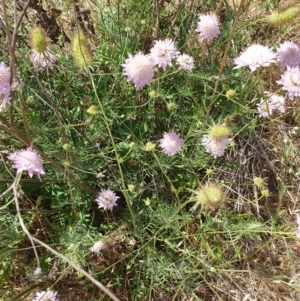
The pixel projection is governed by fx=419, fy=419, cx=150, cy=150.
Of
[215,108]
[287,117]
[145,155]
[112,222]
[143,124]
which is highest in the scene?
[287,117]

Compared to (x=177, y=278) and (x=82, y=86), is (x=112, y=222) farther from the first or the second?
(x=82, y=86)

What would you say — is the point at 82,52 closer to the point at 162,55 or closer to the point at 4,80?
the point at 4,80

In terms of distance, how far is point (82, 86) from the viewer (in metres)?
1.91

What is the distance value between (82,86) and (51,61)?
0.80 feet

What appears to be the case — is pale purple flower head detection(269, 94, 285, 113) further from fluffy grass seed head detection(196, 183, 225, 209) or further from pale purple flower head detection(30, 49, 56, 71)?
pale purple flower head detection(30, 49, 56, 71)

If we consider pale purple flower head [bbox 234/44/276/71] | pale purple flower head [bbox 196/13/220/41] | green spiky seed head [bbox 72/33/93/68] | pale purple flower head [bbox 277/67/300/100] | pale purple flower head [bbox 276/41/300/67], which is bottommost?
green spiky seed head [bbox 72/33/93/68]

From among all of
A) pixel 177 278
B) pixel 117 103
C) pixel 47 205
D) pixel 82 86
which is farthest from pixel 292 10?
pixel 47 205

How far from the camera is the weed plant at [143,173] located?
1657mm

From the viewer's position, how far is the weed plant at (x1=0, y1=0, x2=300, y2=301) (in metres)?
1.66

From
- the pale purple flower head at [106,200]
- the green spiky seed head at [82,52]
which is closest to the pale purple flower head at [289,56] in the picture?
the green spiky seed head at [82,52]

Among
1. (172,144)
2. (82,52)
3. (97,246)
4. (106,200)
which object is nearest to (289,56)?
(172,144)

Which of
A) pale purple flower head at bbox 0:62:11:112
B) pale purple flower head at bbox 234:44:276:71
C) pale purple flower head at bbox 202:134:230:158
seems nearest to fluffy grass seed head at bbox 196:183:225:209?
pale purple flower head at bbox 202:134:230:158

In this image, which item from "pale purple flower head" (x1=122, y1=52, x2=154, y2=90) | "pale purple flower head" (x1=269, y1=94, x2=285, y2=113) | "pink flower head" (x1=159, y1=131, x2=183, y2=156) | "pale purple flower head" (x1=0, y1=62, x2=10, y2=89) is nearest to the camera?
"pale purple flower head" (x1=0, y1=62, x2=10, y2=89)

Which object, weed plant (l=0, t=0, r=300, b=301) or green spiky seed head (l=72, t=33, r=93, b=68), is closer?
green spiky seed head (l=72, t=33, r=93, b=68)
